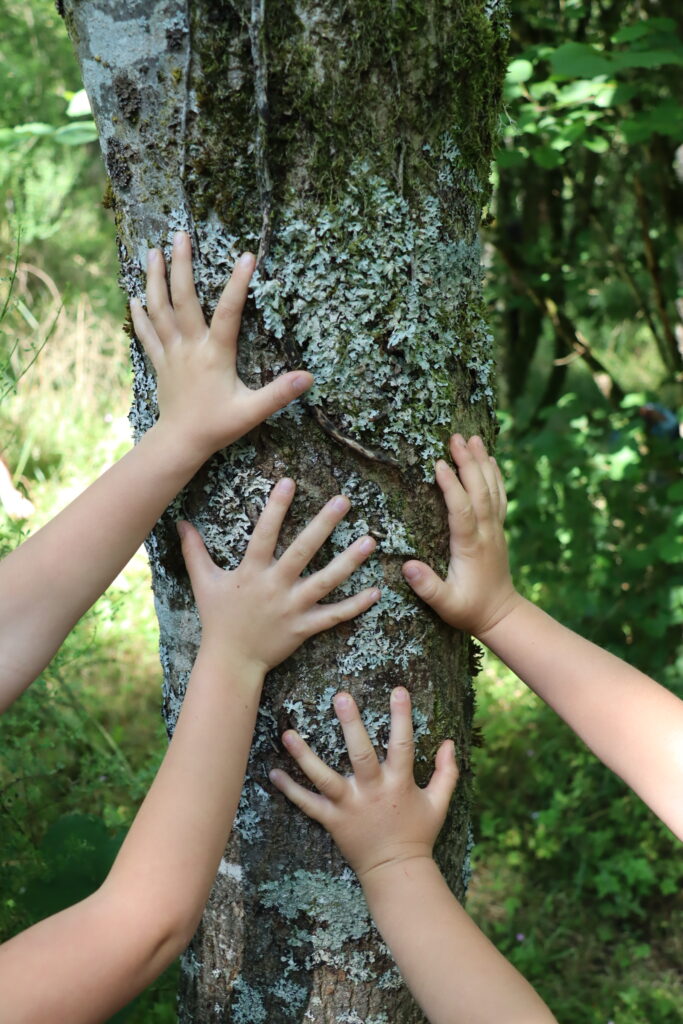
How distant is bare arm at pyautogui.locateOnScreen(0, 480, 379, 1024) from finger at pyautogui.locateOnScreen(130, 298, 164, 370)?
254mm

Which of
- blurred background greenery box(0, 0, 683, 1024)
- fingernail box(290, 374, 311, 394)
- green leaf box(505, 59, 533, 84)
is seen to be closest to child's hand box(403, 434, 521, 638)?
fingernail box(290, 374, 311, 394)

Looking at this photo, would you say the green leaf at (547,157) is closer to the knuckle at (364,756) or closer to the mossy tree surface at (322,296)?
the mossy tree surface at (322,296)

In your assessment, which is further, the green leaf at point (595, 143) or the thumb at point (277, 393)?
the green leaf at point (595, 143)

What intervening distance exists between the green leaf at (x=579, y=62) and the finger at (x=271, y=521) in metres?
1.61

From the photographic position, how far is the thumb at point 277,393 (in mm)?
1082

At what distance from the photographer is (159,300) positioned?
3.74 feet

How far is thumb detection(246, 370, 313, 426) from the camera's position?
108cm

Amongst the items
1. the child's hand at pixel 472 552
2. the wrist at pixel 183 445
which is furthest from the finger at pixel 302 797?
the wrist at pixel 183 445

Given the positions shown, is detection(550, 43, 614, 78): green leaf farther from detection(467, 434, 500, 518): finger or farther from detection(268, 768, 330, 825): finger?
detection(268, 768, 330, 825): finger

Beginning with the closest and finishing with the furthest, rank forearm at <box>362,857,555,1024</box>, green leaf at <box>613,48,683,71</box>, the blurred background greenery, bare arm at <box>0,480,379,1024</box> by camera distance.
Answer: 1. bare arm at <box>0,480,379,1024</box>
2. forearm at <box>362,857,555,1024</box>
3. green leaf at <box>613,48,683,71</box>
4. the blurred background greenery

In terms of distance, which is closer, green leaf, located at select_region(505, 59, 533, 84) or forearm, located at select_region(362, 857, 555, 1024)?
forearm, located at select_region(362, 857, 555, 1024)

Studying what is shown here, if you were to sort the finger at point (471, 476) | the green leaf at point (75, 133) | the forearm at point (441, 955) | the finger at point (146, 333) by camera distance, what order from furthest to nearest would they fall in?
the green leaf at point (75, 133), the finger at point (471, 476), the finger at point (146, 333), the forearm at point (441, 955)

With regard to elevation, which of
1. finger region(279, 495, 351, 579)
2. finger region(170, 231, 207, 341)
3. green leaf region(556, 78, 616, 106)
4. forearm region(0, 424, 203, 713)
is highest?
green leaf region(556, 78, 616, 106)

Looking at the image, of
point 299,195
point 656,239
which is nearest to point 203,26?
point 299,195
